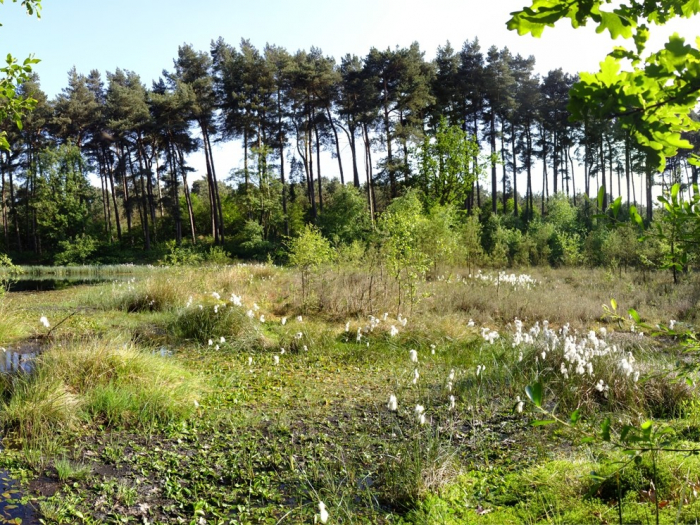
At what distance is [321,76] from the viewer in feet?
103

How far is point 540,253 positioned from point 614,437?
2276 cm

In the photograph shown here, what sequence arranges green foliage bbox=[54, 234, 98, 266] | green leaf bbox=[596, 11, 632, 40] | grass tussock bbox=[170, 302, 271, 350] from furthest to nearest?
green foliage bbox=[54, 234, 98, 266] → grass tussock bbox=[170, 302, 271, 350] → green leaf bbox=[596, 11, 632, 40]

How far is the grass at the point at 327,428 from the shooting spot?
10.6 ft

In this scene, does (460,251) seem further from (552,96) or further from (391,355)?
(552,96)

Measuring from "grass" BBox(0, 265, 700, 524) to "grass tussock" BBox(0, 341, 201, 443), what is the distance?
0.02 metres

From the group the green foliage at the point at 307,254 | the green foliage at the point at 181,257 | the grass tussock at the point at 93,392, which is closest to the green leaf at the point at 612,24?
the grass tussock at the point at 93,392

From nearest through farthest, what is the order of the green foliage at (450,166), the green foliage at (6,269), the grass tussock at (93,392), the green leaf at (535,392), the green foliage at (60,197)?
the green leaf at (535,392), the grass tussock at (93,392), the green foliage at (6,269), the green foliage at (450,166), the green foliage at (60,197)

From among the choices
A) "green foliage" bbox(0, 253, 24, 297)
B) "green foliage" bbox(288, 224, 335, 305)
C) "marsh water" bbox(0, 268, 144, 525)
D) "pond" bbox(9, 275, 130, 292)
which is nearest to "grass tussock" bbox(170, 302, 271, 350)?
"marsh water" bbox(0, 268, 144, 525)

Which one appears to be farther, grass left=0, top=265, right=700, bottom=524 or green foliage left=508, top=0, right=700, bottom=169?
grass left=0, top=265, right=700, bottom=524

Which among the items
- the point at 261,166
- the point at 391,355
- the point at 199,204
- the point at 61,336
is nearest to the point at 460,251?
the point at 391,355

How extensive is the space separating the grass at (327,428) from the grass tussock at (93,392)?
0.02 metres

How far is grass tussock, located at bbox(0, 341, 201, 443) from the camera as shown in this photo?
4.46 meters

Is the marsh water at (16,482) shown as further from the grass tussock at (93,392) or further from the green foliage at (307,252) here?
the green foliage at (307,252)

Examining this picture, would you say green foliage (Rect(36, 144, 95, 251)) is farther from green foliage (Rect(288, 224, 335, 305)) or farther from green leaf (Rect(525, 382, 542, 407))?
green leaf (Rect(525, 382, 542, 407))
